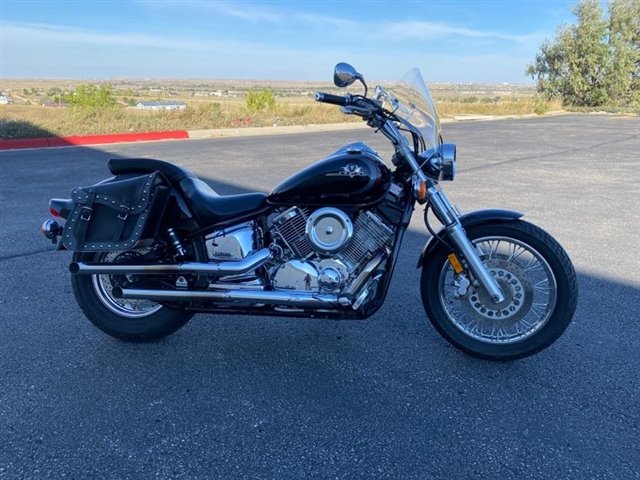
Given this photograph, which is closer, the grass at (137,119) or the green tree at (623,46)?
the grass at (137,119)

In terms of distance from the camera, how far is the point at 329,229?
2865 mm

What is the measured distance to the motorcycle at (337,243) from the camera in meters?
2.88

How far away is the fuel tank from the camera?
2.77m

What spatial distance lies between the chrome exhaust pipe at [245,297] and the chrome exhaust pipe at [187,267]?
122 millimetres

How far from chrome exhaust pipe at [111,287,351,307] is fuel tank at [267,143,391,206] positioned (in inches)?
20.9

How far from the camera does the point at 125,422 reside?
2576mm

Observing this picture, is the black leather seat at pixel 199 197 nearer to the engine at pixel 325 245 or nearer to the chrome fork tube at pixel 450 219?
the engine at pixel 325 245

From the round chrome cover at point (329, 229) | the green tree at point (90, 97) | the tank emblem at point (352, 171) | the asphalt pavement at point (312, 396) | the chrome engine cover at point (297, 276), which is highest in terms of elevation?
the green tree at point (90, 97)

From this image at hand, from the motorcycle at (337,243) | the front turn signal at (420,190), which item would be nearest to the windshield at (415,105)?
→ the motorcycle at (337,243)

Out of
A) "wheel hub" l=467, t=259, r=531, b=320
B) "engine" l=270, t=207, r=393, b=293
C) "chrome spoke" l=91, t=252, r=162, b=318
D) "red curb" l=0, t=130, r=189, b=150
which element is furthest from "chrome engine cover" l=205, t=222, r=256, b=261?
"red curb" l=0, t=130, r=189, b=150

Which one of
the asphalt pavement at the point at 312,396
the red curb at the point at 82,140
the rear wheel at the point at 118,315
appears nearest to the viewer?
the asphalt pavement at the point at 312,396

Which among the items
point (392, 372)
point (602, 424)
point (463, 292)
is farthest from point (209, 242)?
Answer: point (602, 424)

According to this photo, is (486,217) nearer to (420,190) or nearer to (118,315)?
(420,190)

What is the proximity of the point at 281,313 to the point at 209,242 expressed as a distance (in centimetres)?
61
